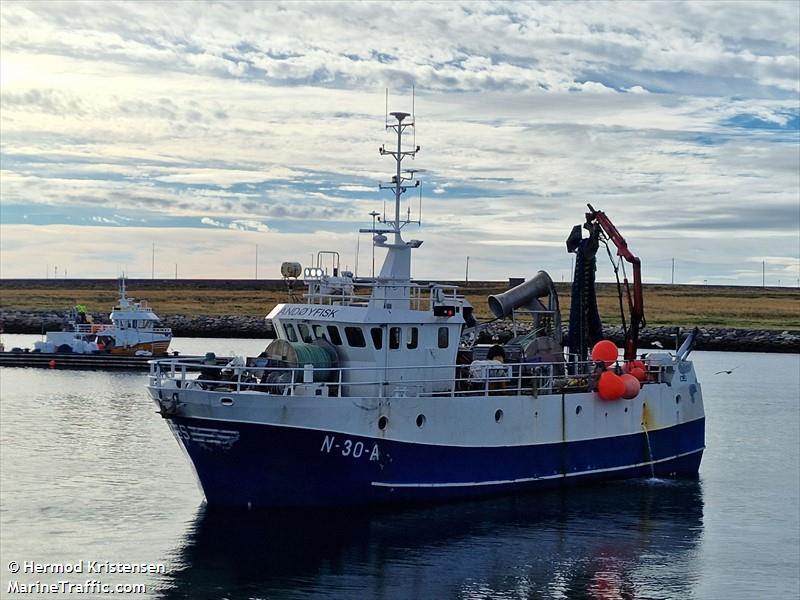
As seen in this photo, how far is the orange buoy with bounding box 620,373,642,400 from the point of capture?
3198cm

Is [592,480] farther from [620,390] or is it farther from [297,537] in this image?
[297,537]

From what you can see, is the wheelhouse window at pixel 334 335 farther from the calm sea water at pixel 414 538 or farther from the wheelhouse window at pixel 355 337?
the calm sea water at pixel 414 538

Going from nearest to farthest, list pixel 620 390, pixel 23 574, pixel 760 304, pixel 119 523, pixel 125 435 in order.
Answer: pixel 23 574 → pixel 119 523 → pixel 620 390 → pixel 125 435 → pixel 760 304

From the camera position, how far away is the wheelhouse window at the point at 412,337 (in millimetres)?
28953

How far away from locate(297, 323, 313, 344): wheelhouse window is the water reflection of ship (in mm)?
4736

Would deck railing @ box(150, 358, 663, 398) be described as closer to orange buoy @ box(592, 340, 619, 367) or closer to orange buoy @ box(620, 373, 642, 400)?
orange buoy @ box(592, 340, 619, 367)

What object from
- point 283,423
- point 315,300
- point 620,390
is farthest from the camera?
point 620,390

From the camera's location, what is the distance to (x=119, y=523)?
89.9 ft

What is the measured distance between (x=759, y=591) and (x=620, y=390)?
8533 millimetres

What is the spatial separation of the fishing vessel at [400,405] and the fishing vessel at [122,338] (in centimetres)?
4678

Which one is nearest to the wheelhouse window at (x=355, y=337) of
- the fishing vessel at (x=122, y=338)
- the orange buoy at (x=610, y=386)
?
the orange buoy at (x=610, y=386)

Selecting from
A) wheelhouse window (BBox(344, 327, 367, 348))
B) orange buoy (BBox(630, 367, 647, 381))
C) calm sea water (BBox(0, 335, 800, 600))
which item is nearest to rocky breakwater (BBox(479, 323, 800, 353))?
calm sea water (BBox(0, 335, 800, 600))

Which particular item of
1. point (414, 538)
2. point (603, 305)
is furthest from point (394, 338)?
point (603, 305)

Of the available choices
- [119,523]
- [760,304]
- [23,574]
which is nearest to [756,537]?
[119,523]
